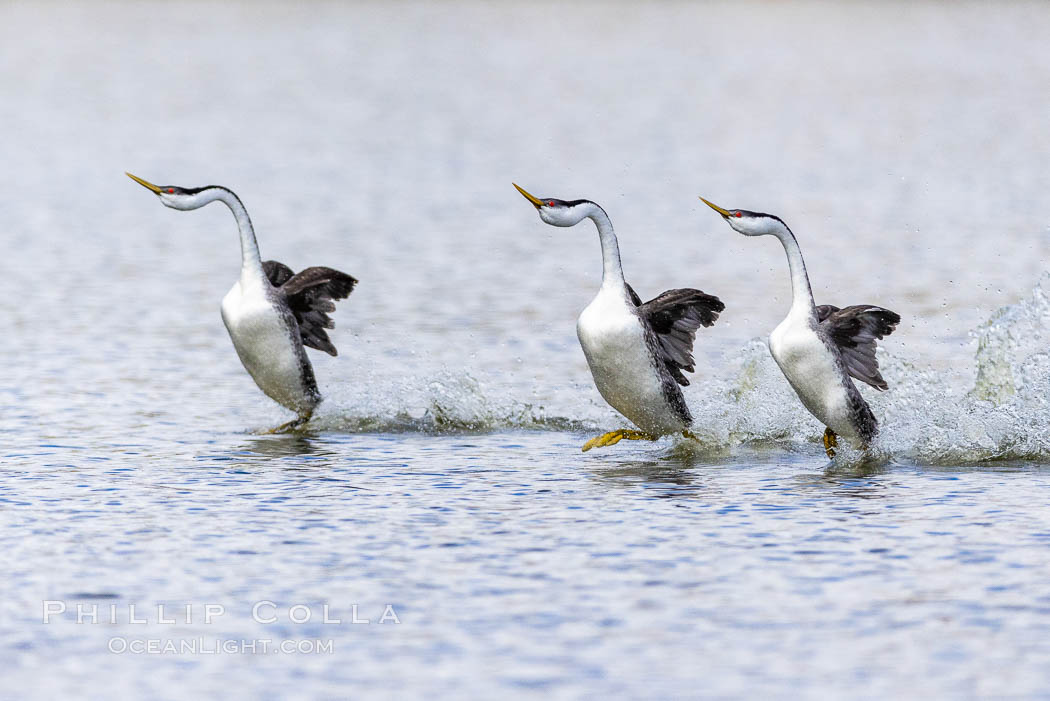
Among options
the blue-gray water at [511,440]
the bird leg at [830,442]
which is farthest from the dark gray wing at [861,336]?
the blue-gray water at [511,440]

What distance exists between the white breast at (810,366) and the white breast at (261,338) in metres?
4.08

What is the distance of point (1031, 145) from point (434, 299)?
22273 millimetres

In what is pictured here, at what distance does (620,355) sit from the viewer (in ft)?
45.6

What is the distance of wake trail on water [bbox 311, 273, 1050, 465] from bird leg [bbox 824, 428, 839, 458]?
10 cm

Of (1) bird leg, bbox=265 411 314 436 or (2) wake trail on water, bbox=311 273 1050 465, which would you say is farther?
(1) bird leg, bbox=265 411 314 436

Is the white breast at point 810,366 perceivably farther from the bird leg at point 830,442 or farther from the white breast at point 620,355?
the white breast at point 620,355

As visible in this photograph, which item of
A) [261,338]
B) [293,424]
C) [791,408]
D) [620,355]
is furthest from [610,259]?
[293,424]

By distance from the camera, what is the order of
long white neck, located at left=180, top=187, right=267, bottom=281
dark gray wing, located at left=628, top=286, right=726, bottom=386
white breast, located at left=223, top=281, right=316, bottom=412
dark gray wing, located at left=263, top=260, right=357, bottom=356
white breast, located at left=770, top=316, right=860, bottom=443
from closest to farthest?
white breast, located at left=770, top=316, right=860, bottom=443
dark gray wing, located at left=628, top=286, right=726, bottom=386
white breast, located at left=223, top=281, right=316, bottom=412
long white neck, located at left=180, top=187, right=267, bottom=281
dark gray wing, located at left=263, top=260, right=357, bottom=356

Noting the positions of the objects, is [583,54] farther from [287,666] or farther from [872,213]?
[287,666]

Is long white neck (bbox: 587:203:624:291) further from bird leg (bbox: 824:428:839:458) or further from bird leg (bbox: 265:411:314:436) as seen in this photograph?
bird leg (bbox: 265:411:314:436)

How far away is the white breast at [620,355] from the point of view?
45.5 feet

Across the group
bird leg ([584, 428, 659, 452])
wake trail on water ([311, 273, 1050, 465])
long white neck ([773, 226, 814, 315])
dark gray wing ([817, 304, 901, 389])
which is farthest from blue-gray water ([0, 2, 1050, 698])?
long white neck ([773, 226, 814, 315])

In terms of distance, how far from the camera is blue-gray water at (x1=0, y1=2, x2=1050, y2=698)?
9445mm

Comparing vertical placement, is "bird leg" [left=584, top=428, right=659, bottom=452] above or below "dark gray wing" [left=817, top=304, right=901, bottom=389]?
below
